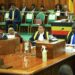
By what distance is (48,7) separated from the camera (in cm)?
1884

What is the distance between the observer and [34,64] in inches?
164

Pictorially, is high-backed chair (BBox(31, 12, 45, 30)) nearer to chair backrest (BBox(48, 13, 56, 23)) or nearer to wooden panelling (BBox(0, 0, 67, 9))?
chair backrest (BBox(48, 13, 56, 23))

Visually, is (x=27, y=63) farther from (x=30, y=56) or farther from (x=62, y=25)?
(x=62, y=25)

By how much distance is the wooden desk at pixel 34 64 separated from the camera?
3746 mm

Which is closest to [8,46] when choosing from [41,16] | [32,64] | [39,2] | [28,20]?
[32,64]

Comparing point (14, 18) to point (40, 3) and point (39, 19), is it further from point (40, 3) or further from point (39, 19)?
point (40, 3)

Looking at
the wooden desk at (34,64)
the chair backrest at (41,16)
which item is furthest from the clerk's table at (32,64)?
the chair backrest at (41,16)

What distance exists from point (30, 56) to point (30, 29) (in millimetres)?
10506

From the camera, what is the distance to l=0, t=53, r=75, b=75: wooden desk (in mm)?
3746

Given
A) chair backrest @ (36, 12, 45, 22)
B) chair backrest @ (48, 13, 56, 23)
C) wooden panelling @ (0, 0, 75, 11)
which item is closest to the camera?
chair backrest @ (48, 13, 56, 23)

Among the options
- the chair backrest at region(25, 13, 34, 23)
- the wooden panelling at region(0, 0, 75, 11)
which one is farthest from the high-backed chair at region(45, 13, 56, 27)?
the wooden panelling at region(0, 0, 75, 11)

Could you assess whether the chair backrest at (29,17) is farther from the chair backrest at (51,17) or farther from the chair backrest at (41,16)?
the chair backrest at (51,17)

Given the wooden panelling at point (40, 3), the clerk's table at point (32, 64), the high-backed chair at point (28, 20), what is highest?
the wooden panelling at point (40, 3)

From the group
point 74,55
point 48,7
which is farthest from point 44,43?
point 48,7
